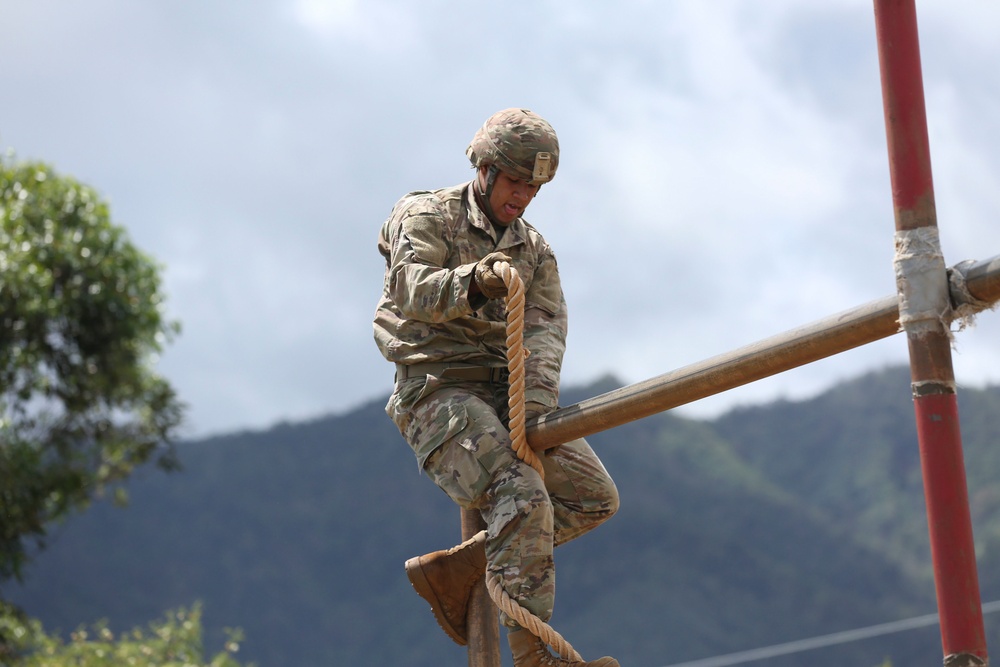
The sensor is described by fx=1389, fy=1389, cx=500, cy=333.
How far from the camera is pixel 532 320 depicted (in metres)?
4.29

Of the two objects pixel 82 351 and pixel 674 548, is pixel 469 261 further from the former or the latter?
pixel 674 548

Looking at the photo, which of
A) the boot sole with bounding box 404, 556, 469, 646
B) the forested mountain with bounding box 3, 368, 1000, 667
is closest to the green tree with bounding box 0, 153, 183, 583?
the boot sole with bounding box 404, 556, 469, 646

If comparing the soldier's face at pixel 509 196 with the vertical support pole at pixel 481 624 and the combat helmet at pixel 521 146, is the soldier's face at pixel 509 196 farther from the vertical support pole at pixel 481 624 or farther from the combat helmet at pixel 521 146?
the vertical support pole at pixel 481 624

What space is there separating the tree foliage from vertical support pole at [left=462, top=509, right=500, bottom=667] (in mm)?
7238

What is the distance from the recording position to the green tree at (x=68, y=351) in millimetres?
11523

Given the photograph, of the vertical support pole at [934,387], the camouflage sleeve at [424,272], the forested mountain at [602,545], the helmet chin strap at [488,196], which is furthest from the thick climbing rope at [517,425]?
the forested mountain at [602,545]

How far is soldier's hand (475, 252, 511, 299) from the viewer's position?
361 cm

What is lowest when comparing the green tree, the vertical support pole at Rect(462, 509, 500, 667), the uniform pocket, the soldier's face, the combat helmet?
the vertical support pole at Rect(462, 509, 500, 667)

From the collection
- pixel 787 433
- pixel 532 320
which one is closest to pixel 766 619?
pixel 787 433

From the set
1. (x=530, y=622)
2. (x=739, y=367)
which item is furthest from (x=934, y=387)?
(x=530, y=622)

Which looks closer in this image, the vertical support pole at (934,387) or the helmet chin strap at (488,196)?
the vertical support pole at (934,387)

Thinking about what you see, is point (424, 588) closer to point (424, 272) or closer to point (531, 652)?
point (531, 652)

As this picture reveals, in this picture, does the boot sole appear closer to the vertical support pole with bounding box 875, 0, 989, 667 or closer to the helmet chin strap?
the helmet chin strap

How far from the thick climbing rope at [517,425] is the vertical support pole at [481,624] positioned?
50cm
